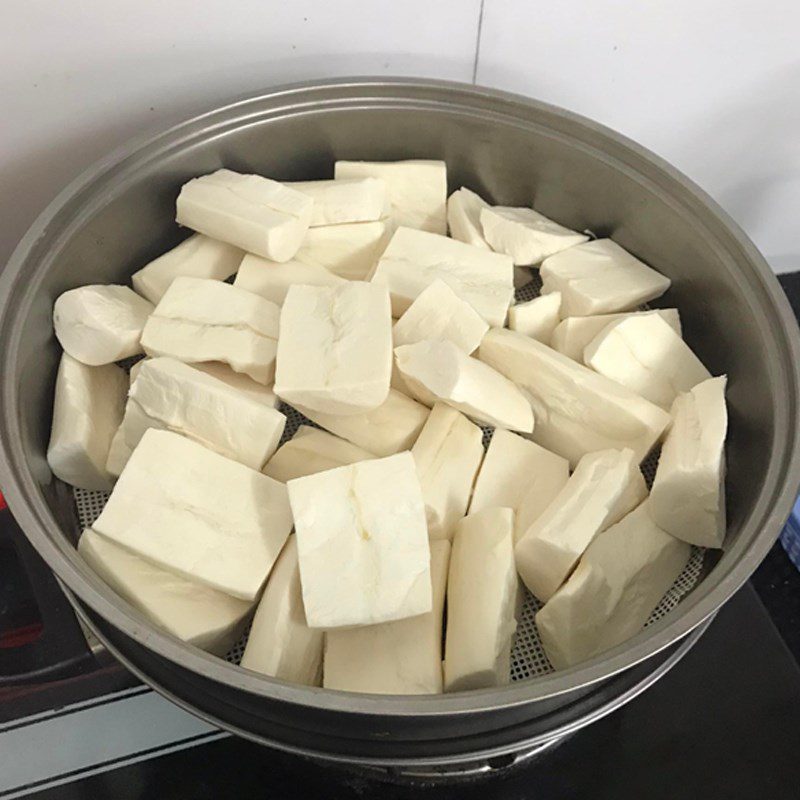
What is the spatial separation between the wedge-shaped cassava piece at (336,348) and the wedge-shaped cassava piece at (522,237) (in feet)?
0.72

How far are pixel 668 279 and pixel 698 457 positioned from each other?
29 centimetres

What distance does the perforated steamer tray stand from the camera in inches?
35.9

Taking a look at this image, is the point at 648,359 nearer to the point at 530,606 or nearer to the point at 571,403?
the point at 571,403

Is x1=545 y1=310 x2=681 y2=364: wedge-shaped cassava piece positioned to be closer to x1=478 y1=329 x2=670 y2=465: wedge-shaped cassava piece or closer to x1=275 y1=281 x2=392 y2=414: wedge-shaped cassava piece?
x1=478 y1=329 x2=670 y2=465: wedge-shaped cassava piece

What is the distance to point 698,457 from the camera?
0.89 meters

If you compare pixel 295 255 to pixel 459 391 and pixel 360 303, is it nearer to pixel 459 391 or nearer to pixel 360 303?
pixel 360 303

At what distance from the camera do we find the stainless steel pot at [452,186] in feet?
2.31

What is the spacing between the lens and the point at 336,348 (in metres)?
0.94

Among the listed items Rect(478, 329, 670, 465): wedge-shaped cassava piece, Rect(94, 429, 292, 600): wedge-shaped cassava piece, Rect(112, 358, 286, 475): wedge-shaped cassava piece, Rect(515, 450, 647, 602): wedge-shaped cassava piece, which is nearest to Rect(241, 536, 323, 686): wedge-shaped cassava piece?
Rect(94, 429, 292, 600): wedge-shaped cassava piece

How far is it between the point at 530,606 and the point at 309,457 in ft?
0.96

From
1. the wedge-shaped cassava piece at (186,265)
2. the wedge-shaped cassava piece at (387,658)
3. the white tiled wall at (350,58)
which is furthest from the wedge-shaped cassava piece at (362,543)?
the white tiled wall at (350,58)

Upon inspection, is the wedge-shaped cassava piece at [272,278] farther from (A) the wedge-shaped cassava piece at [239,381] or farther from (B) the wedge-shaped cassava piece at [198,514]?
(B) the wedge-shaped cassava piece at [198,514]

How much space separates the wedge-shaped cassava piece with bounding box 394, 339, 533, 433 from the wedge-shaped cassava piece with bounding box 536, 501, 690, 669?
160 millimetres

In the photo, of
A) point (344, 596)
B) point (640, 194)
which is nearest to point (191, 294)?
point (344, 596)
